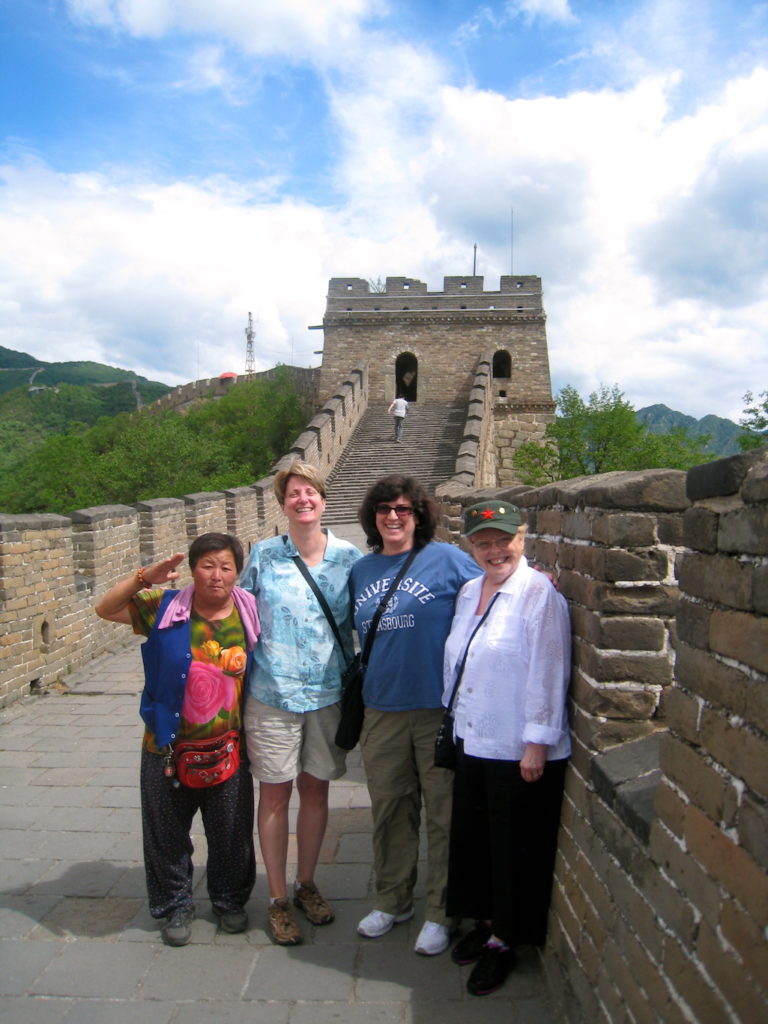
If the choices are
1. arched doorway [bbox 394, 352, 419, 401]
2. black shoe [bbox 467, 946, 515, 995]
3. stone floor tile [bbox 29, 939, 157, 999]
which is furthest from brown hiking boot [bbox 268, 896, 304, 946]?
arched doorway [bbox 394, 352, 419, 401]

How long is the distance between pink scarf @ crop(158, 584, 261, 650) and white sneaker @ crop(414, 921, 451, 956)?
1347 mm

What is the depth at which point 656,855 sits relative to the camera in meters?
2.14

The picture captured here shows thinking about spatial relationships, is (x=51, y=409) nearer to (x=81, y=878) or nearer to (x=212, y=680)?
(x=81, y=878)

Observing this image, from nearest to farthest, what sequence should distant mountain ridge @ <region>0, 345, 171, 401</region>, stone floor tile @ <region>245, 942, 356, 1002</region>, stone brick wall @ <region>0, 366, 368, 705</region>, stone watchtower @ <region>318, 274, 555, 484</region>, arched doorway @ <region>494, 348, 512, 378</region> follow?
stone floor tile @ <region>245, 942, 356, 1002</region> → stone brick wall @ <region>0, 366, 368, 705</region> → stone watchtower @ <region>318, 274, 555, 484</region> → arched doorway @ <region>494, 348, 512, 378</region> → distant mountain ridge @ <region>0, 345, 171, 401</region>

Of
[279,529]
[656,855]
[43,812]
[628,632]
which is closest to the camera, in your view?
[656,855]

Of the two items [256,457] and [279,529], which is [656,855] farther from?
[256,457]

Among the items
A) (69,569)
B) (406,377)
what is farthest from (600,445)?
(69,569)

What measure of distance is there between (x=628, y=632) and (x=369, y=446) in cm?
2173

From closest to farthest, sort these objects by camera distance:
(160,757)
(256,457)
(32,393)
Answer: (160,757) < (256,457) < (32,393)

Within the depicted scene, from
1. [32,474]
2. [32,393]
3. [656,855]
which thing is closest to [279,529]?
[32,474]

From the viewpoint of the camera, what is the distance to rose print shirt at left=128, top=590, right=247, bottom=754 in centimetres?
339

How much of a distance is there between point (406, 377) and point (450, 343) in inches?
93.0

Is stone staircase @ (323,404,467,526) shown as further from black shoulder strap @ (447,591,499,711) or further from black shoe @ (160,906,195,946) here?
black shoulder strap @ (447,591,499,711)

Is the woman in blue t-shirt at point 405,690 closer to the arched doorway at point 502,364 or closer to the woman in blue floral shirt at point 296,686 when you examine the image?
the woman in blue floral shirt at point 296,686
